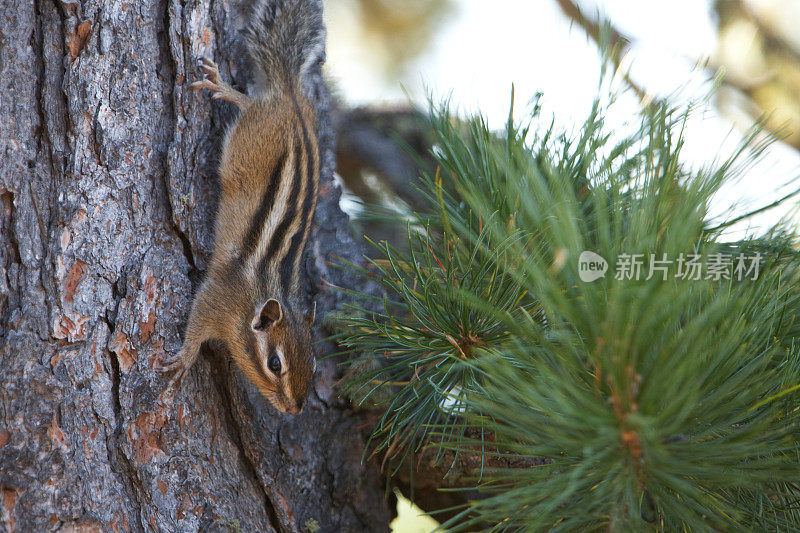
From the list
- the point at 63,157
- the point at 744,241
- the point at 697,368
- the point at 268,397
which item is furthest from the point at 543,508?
the point at 63,157

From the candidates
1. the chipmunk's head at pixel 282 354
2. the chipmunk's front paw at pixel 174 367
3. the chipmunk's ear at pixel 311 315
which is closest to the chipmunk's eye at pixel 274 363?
the chipmunk's head at pixel 282 354

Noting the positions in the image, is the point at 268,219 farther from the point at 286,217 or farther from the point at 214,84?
the point at 214,84

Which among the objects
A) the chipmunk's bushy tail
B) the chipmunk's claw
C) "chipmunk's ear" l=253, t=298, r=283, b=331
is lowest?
the chipmunk's claw

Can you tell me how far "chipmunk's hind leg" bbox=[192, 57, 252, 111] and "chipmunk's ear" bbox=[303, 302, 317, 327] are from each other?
19.6 inches

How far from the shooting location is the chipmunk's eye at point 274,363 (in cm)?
143

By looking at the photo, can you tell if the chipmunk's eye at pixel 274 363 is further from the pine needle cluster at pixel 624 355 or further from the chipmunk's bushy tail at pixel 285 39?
the chipmunk's bushy tail at pixel 285 39

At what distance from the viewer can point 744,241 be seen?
1053 mm

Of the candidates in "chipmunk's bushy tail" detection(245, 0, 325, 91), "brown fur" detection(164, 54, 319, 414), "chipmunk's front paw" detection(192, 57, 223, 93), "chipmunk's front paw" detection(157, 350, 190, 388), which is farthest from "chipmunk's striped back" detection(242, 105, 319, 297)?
"chipmunk's front paw" detection(157, 350, 190, 388)

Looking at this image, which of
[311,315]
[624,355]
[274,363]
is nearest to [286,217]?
[311,315]

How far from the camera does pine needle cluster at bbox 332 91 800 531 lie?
650 mm

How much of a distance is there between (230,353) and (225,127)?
0.52 meters

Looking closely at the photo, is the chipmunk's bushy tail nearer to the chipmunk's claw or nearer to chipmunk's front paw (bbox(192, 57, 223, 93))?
chipmunk's front paw (bbox(192, 57, 223, 93))

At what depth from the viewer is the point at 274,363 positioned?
1.45 metres

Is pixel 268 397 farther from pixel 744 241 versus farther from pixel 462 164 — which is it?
pixel 744 241
